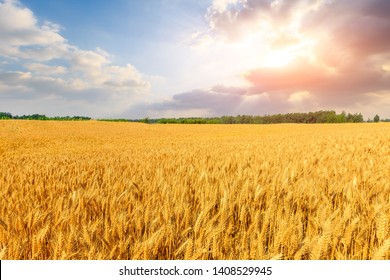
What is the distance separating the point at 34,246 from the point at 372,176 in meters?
3.49

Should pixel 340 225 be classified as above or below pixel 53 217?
above

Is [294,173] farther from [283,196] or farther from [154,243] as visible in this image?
[154,243]

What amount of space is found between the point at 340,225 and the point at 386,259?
28cm

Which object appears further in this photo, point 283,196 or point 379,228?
point 283,196

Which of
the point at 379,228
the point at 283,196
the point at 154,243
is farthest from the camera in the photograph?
the point at 283,196

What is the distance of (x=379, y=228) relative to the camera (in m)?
1.75

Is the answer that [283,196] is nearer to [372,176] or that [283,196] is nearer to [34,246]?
[372,176]
